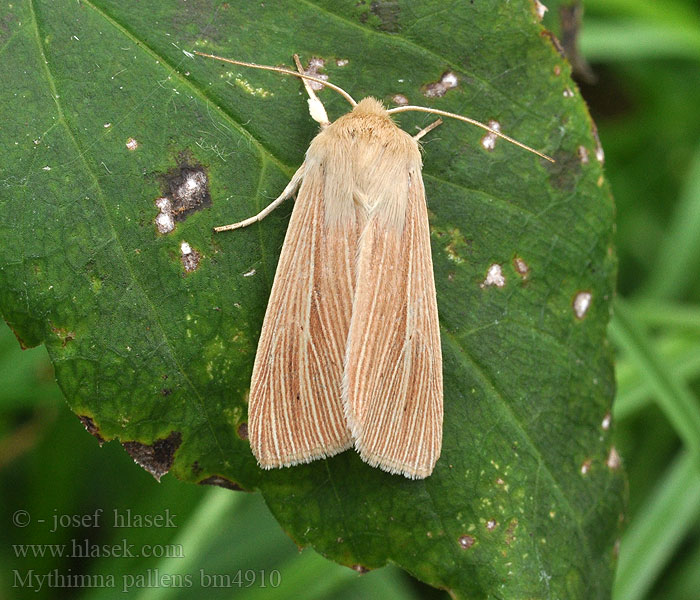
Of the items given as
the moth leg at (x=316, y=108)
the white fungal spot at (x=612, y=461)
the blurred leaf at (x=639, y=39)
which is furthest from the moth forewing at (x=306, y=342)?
the blurred leaf at (x=639, y=39)

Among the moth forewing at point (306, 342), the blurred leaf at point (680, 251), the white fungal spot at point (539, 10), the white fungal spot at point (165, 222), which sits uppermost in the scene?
the white fungal spot at point (539, 10)

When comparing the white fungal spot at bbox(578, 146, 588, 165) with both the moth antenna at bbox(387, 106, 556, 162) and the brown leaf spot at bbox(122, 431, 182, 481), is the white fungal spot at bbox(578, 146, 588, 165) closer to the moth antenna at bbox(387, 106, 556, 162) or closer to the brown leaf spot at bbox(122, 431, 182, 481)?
the moth antenna at bbox(387, 106, 556, 162)

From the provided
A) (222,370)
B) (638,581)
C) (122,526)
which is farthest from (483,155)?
(122,526)

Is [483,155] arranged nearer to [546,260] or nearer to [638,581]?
[546,260]

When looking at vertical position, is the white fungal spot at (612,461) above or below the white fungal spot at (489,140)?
below

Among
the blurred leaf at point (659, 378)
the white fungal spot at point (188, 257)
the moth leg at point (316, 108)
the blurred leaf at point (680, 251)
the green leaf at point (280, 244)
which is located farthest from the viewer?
the blurred leaf at point (680, 251)

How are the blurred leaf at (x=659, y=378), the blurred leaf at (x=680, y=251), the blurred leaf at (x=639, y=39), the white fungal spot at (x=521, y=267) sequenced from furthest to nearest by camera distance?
the blurred leaf at (x=680, y=251) → the blurred leaf at (x=639, y=39) → the blurred leaf at (x=659, y=378) → the white fungal spot at (x=521, y=267)

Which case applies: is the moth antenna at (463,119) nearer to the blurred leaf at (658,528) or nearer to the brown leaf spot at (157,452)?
the brown leaf spot at (157,452)

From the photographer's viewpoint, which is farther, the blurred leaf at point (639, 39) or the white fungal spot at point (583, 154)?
the blurred leaf at point (639, 39)
